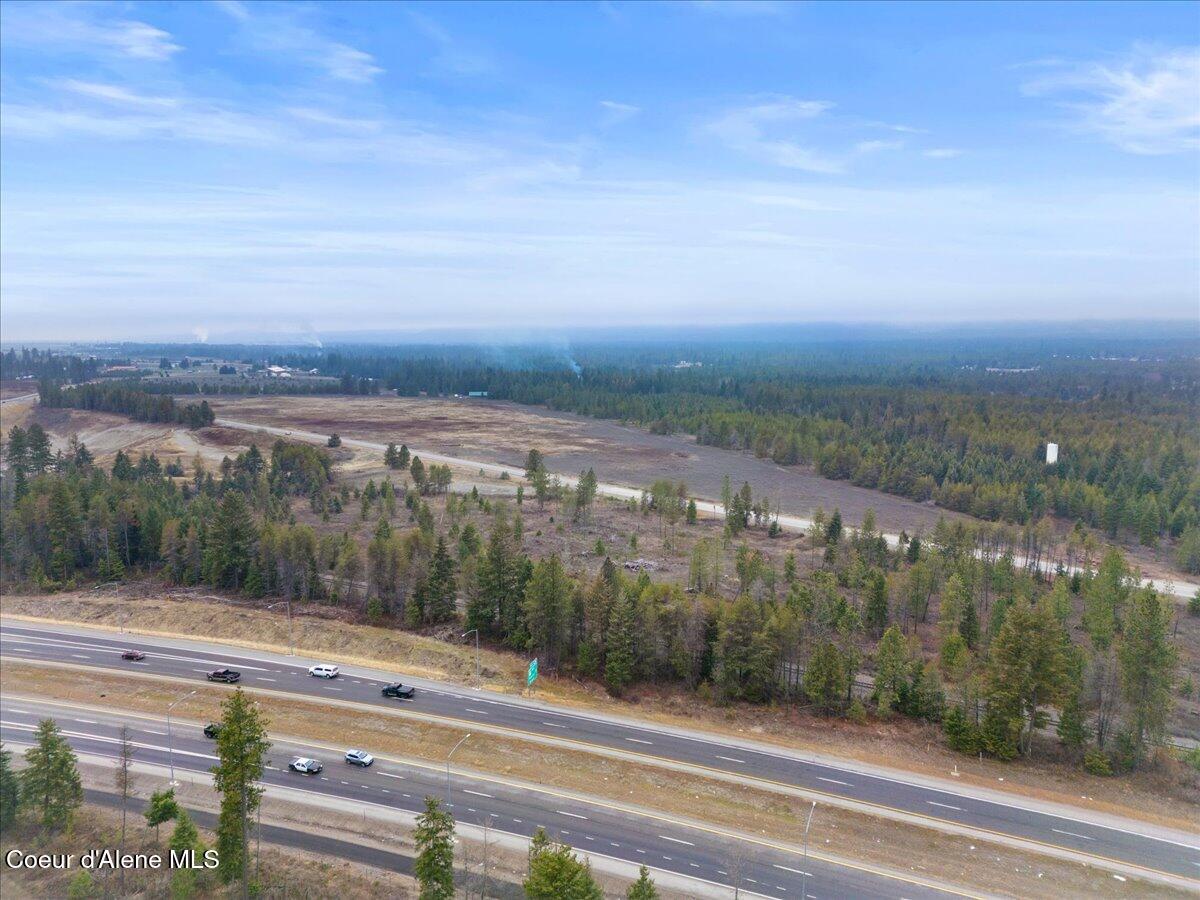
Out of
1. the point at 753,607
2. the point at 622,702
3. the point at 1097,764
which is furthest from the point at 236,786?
the point at 1097,764

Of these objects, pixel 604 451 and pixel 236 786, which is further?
pixel 604 451

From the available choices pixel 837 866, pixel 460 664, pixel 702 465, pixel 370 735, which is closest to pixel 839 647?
pixel 837 866

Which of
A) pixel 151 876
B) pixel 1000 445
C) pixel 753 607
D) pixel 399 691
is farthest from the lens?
pixel 1000 445

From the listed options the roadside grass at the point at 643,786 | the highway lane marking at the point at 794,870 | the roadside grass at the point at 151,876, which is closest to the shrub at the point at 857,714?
the roadside grass at the point at 643,786

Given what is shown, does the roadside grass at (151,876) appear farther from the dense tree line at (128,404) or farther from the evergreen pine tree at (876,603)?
the dense tree line at (128,404)

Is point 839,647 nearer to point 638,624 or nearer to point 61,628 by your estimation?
point 638,624

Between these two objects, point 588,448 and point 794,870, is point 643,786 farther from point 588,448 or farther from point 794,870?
point 588,448

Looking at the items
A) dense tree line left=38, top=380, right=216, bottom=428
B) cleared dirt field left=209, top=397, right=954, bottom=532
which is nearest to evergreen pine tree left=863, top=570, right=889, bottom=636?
cleared dirt field left=209, top=397, right=954, bottom=532

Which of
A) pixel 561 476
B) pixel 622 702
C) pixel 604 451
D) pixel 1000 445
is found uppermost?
pixel 1000 445
